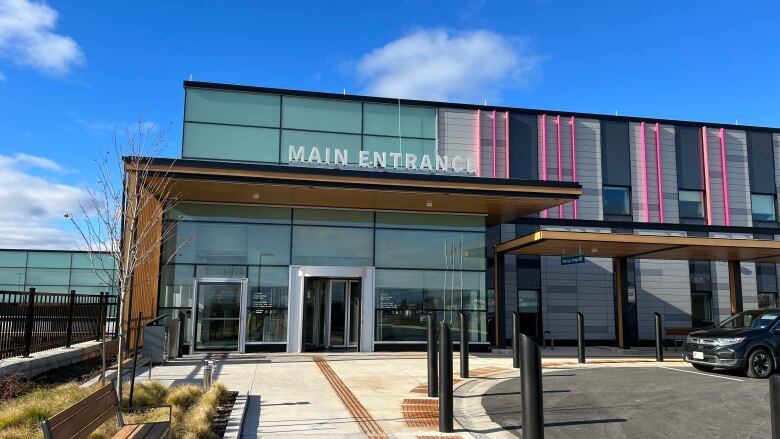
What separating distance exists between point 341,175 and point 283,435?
8770mm

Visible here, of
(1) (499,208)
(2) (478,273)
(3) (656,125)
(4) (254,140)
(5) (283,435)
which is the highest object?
(3) (656,125)

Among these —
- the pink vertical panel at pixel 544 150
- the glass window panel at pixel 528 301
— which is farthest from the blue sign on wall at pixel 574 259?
the pink vertical panel at pixel 544 150

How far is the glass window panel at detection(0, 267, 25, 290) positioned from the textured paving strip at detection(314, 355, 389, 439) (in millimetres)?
35945

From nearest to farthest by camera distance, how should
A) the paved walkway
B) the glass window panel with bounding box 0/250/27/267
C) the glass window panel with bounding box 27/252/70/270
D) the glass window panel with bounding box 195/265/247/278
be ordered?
the paved walkway < the glass window panel with bounding box 195/265/247/278 < the glass window panel with bounding box 0/250/27/267 < the glass window panel with bounding box 27/252/70/270

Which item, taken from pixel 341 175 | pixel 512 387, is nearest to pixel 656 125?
pixel 341 175

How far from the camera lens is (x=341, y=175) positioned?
1520 cm

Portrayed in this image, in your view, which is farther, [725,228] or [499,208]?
[725,228]

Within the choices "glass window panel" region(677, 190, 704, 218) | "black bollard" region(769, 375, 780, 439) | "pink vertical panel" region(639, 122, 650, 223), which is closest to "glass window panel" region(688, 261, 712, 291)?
"glass window panel" region(677, 190, 704, 218)

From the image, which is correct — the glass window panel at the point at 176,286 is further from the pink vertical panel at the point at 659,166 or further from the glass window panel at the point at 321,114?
the pink vertical panel at the point at 659,166

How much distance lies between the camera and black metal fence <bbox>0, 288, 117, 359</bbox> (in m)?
10.5

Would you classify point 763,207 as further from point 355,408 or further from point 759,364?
point 355,408

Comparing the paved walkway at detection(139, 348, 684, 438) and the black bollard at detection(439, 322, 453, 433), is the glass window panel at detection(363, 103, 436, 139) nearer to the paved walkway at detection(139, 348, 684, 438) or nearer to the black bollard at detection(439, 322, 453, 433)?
the paved walkway at detection(139, 348, 684, 438)

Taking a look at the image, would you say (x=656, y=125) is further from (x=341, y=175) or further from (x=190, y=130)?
(x=190, y=130)

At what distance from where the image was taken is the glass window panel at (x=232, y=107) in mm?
19672
